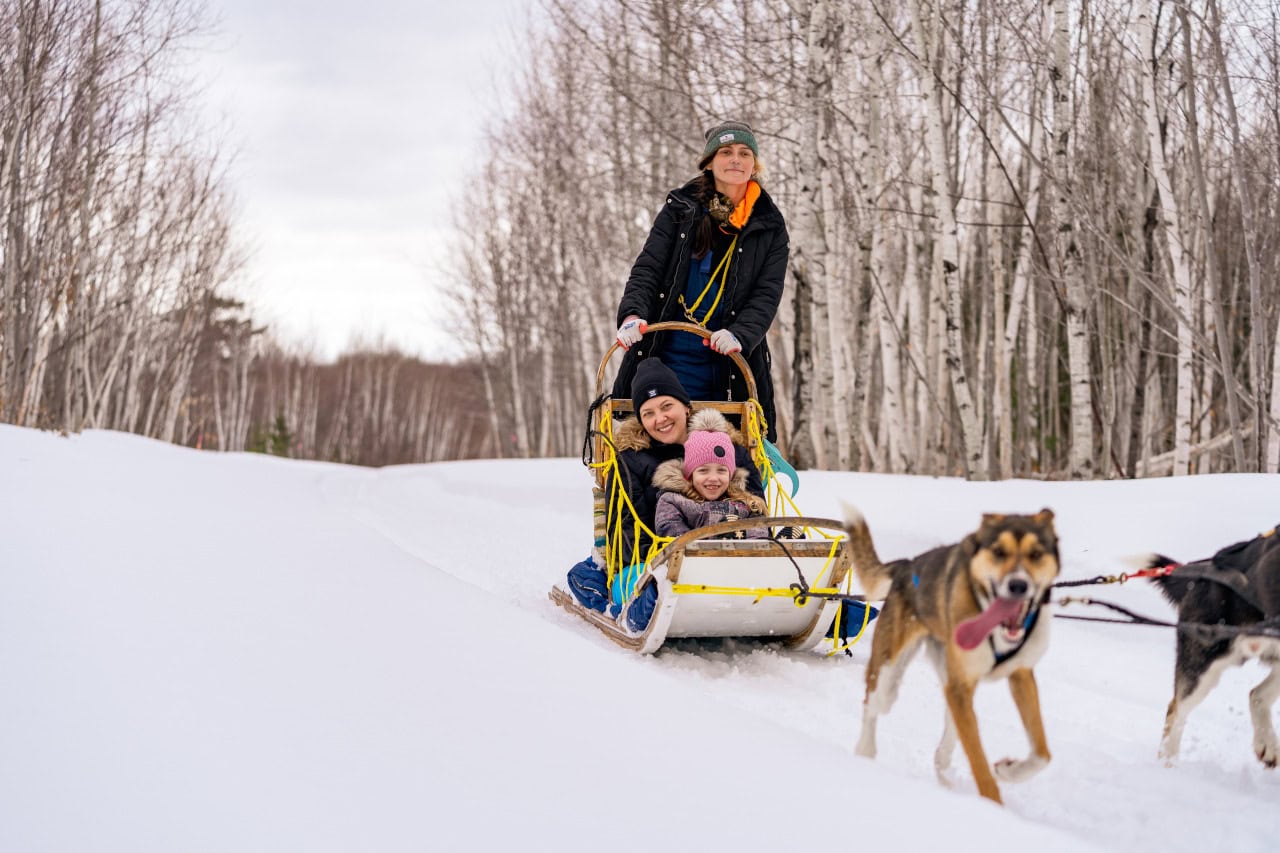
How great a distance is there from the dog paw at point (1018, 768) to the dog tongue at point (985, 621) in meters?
0.39

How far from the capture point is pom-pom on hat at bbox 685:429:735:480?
3957mm

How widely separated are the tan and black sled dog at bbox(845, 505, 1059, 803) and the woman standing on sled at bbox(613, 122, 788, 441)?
2086 millimetres

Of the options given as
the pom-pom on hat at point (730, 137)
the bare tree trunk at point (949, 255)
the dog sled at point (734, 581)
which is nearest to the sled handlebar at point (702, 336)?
the dog sled at point (734, 581)

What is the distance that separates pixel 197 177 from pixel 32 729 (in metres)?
16.9

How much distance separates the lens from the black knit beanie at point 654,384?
13.3 ft

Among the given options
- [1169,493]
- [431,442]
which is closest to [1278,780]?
[1169,493]

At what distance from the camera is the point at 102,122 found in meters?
11.0

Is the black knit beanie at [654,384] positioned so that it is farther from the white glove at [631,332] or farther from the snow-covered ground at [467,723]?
the snow-covered ground at [467,723]

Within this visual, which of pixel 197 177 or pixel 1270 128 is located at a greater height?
pixel 197 177

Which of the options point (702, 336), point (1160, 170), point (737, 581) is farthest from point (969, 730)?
point (1160, 170)

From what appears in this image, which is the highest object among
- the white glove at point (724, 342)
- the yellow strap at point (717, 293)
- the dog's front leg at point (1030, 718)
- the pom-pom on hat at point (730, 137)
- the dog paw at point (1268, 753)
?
the pom-pom on hat at point (730, 137)

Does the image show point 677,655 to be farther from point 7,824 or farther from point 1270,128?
point 1270,128

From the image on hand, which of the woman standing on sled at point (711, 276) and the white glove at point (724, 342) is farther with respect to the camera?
the woman standing on sled at point (711, 276)

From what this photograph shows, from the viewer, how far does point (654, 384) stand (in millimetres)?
4051
